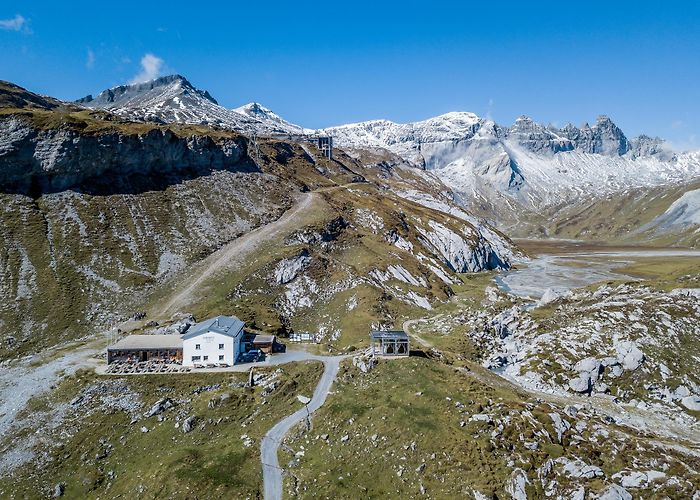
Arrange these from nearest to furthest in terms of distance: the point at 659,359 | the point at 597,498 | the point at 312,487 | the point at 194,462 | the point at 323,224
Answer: the point at 597,498 → the point at 312,487 → the point at 194,462 → the point at 659,359 → the point at 323,224

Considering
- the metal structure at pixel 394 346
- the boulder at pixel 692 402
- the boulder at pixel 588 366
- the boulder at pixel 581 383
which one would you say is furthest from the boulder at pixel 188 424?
the boulder at pixel 692 402

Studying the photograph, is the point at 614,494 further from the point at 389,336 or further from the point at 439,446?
the point at 389,336

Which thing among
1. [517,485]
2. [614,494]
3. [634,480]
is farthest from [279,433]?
[634,480]

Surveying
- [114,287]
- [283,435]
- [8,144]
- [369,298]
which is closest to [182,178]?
[8,144]

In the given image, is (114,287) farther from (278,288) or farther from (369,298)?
(369,298)

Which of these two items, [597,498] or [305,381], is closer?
[597,498]

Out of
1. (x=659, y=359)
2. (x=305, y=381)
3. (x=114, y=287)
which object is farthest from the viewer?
(x=114, y=287)

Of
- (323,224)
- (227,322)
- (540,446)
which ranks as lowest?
(540,446)

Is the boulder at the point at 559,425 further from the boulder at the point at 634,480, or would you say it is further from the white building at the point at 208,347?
the white building at the point at 208,347
